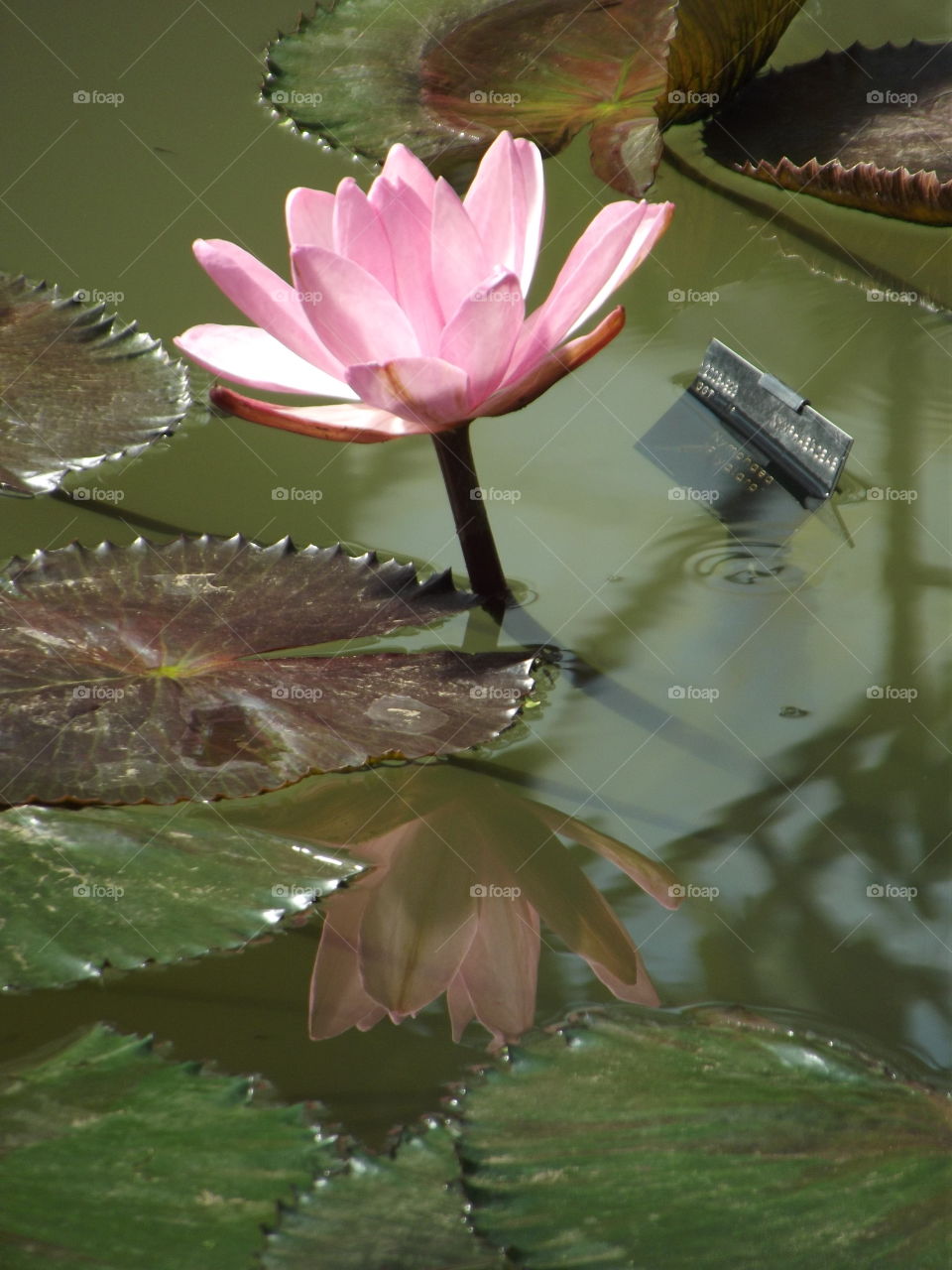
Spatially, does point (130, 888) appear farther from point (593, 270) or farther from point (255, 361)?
point (593, 270)

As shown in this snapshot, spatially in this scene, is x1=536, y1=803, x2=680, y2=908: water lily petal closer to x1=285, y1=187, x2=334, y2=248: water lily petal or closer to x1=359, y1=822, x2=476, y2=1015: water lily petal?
x1=359, y1=822, x2=476, y2=1015: water lily petal

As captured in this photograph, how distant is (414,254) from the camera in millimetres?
899

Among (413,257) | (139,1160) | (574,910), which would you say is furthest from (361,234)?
(139,1160)

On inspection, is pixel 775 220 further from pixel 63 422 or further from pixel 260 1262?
pixel 260 1262

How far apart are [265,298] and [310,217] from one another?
5.0 inches

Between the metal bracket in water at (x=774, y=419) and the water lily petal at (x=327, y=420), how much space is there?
0.45 metres

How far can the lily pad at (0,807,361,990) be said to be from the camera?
2.36 feet

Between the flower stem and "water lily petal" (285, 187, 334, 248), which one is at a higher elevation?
"water lily petal" (285, 187, 334, 248)

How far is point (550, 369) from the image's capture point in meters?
0.93

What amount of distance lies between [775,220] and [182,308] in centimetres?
90

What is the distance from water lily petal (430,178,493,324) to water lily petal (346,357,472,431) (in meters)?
0.07

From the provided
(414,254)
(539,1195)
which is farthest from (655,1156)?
(414,254)

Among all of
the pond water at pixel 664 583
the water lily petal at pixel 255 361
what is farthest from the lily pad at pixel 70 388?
the water lily petal at pixel 255 361

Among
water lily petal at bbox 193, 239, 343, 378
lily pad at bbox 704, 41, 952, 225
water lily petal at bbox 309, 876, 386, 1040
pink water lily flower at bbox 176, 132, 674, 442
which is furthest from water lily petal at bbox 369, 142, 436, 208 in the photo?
lily pad at bbox 704, 41, 952, 225
